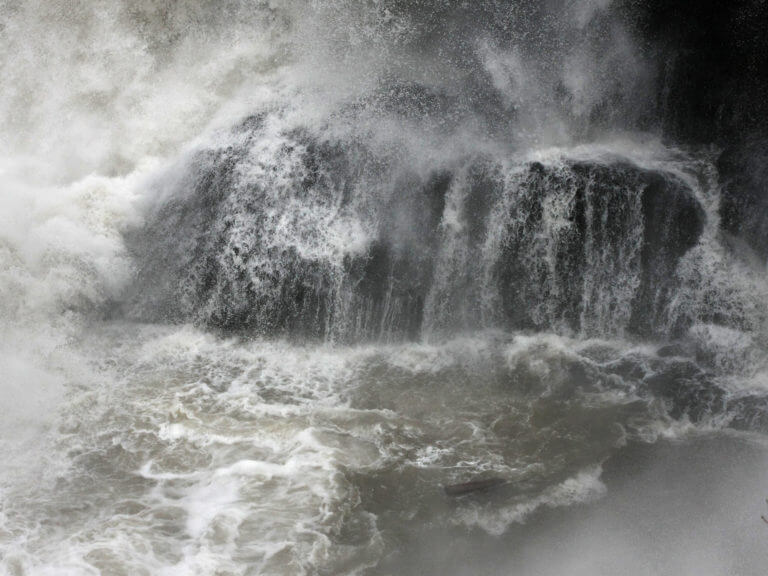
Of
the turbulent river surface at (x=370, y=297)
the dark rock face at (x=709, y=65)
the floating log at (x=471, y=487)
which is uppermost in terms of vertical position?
the dark rock face at (x=709, y=65)

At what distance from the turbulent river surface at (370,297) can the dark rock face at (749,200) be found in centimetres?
6

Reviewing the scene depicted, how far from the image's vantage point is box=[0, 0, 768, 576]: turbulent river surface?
6.82 m

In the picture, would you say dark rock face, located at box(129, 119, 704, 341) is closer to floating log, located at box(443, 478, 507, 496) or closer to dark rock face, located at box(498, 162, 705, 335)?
dark rock face, located at box(498, 162, 705, 335)

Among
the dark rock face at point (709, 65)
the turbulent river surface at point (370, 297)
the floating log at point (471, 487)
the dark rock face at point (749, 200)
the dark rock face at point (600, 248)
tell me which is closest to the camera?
the turbulent river surface at point (370, 297)

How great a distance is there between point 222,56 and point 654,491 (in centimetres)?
886

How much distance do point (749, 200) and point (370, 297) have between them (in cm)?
497

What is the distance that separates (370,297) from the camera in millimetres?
9523

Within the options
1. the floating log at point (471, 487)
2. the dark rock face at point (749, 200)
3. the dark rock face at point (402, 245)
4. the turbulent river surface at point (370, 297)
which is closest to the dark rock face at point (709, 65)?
the turbulent river surface at point (370, 297)

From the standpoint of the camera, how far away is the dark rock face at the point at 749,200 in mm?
8938

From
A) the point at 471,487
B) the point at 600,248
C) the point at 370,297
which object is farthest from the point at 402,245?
the point at 471,487

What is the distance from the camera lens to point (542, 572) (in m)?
6.23

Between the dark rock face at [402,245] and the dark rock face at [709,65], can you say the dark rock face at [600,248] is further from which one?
the dark rock face at [709,65]

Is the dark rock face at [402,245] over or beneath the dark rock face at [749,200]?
beneath

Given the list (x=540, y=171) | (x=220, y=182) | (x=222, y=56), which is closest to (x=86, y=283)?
(x=220, y=182)
